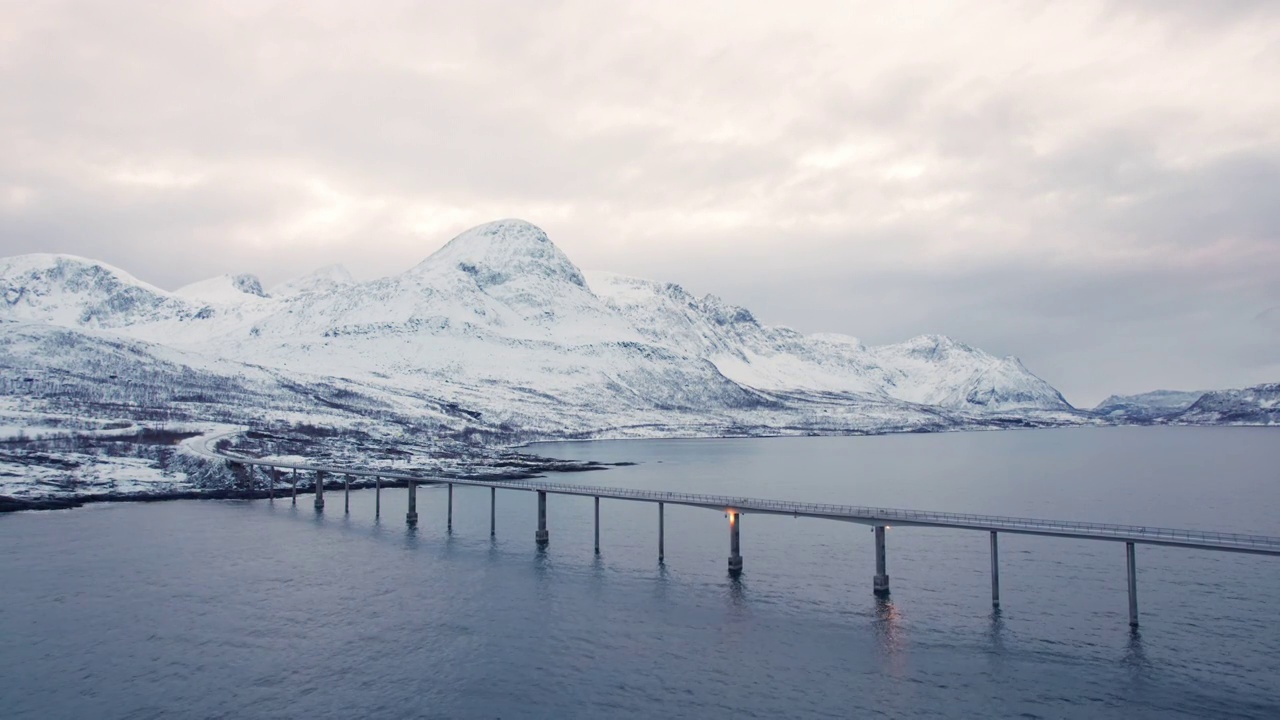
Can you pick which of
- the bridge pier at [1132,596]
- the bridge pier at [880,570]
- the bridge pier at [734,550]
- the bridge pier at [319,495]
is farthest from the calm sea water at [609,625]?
the bridge pier at [319,495]

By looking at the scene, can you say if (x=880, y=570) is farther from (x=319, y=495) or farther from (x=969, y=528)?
(x=319, y=495)

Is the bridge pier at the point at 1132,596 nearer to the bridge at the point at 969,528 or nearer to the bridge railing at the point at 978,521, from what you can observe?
the bridge at the point at 969,528

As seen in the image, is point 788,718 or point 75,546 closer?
point 788,718

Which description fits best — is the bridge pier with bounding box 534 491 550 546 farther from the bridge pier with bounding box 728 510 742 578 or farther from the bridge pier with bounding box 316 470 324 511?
the bridge pier with bounding box 316 470 324 511

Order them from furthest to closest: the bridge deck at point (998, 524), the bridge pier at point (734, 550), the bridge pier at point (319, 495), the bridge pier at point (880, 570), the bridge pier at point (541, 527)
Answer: the bridge pier at point (319, 495), the bridge pier at point (541, 527), the bridge pier at point (734, 550), the bridge pier at point (880, 570), the bridge deck at point (998, 524)

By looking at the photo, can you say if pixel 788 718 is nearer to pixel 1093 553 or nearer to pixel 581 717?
pixel 581 717

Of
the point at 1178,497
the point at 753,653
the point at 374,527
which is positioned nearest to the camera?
the point at 753,653

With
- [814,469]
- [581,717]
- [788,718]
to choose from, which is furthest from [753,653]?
[814,469]
